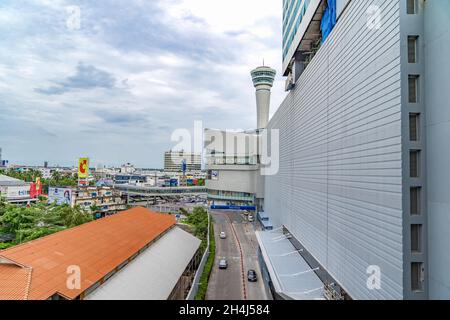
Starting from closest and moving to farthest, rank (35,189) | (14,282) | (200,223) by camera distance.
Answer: (14,282) → (200,223) → (35,189)

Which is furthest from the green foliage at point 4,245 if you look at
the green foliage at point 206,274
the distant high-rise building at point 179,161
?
the distant high-rise building at point 179,161

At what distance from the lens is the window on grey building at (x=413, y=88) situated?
250 inches

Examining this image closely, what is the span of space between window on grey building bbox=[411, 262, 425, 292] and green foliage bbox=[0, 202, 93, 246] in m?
25.4

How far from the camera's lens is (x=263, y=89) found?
6334 cm

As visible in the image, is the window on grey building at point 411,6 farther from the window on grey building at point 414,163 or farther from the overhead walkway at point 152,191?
the overhead walkway at point 152,191

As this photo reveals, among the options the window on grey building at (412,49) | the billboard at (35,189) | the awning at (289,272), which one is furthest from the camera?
the billboard at (35,189)

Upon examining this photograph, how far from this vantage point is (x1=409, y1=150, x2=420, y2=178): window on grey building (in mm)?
6310

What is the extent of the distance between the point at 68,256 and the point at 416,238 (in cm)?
1296

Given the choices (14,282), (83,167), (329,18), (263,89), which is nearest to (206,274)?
(14,282)

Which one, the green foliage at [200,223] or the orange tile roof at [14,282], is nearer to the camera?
the orange tile roof at [14,282]

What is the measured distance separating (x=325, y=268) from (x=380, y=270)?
4.52 m

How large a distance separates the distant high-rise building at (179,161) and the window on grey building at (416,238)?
→ 395 feet

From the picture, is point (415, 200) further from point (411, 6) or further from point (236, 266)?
point (236, 266)

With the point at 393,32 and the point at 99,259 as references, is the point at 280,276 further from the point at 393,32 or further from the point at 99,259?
the point at 393,32
